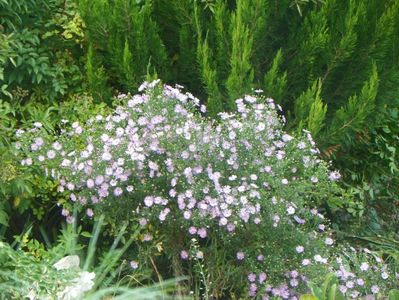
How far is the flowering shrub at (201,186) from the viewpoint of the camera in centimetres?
381

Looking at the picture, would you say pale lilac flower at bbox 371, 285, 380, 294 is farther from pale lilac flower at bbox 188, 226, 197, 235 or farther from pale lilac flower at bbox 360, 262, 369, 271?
pale lilac flower at bbox 188, 226, 197, 235

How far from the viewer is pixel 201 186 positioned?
3.80 meters

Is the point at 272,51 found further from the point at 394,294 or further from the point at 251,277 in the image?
the point at 394,294

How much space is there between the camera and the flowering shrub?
3812 millimetres

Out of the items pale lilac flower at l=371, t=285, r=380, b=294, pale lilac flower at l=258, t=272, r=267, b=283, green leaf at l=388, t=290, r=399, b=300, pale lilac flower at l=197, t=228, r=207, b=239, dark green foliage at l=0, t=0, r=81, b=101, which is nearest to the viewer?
green leaf at l=388, t=290, r=399, b=300

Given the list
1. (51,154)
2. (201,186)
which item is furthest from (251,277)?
(51,154)

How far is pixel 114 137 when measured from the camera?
3.98 m

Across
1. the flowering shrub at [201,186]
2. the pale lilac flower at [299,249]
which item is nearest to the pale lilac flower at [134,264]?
the flowering shrub at [201,186]

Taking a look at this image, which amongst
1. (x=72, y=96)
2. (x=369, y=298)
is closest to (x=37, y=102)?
(x=72, y=96)

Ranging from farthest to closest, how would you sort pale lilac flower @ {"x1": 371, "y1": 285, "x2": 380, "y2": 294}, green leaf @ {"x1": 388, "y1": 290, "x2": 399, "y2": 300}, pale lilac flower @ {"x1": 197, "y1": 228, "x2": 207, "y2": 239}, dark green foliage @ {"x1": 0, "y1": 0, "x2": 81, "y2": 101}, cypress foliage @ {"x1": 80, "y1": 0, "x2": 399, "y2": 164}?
dark green foliage @ {"x1": 0, "y1": 0, "x2": 81, "y2": 101} < cypress foliage @ {"x1": 80, "y1": 0, "x2": 399, "y2": 164} < pale lilac flower @ {"x1": 371, "y1": 285, "x2": 380, "y2": 294} < pale lilac flower @ {"x1": 197, "y1": 228, "x2": 207, "y2": 239} < green leaf @ {"x1": 388, "y1": 290, "x2": 399, "y2": 300}

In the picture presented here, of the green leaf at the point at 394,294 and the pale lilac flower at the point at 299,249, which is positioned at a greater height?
the green leaf at the point at 394,294

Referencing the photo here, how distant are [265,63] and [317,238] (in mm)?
1404

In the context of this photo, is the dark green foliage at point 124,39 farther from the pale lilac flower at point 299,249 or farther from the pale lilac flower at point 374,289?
the pale lilac flower at point 374,289

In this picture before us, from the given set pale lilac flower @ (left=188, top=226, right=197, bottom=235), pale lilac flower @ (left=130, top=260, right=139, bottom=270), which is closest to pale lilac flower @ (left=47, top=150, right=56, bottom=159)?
pale lilac flower @ (left=130, top=260, right=139, bottom=270)
